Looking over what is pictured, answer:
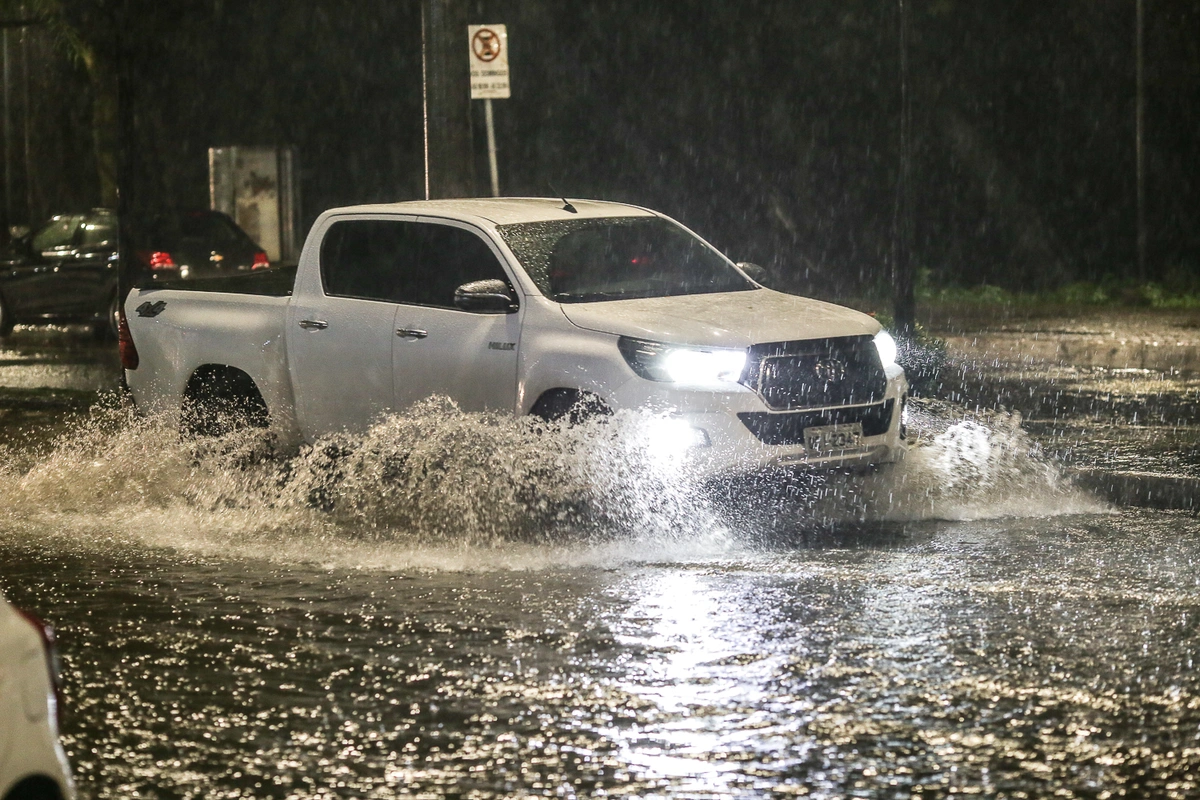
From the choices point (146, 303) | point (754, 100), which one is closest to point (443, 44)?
point (146, 303)

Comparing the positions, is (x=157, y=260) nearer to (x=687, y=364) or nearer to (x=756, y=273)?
(x=756, y=273)

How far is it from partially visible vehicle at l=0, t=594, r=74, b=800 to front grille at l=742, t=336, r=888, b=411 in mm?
5352

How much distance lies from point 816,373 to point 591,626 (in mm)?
2488

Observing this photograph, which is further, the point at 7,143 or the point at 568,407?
the point at 7,143

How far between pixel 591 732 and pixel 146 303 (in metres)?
6.46

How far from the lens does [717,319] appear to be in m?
9.20

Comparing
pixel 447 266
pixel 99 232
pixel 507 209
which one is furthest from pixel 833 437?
pixel 99 232

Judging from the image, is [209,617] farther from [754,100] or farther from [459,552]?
[754,100]

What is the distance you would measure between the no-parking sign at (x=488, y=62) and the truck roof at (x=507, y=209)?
3996 millimetres

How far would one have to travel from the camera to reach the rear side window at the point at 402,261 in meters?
10.0

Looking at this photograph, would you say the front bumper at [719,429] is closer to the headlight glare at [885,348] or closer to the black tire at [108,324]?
the headlight glare at [885,348]

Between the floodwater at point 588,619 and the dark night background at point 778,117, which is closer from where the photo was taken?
the floodwater at point 588,619

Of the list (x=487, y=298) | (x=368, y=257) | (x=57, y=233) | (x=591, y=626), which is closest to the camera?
(x=591, y=626)

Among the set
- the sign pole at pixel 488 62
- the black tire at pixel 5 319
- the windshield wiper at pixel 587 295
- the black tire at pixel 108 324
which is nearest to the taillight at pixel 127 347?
the windshield wiper at pixel 587 295
